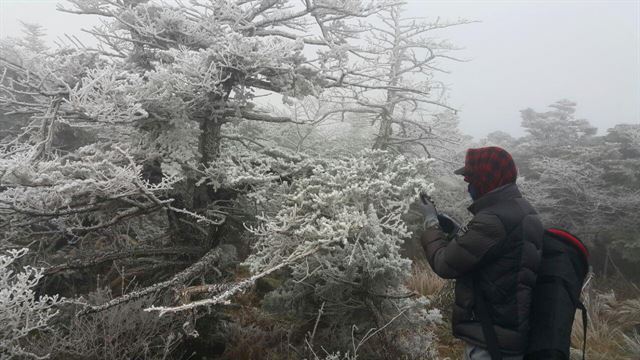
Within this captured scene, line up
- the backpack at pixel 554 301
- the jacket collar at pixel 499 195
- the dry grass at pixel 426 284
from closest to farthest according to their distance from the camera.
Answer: the backpack at pixel 554 301, the jacket collar at pixel 499 195, the dry grass at pixel 426 284

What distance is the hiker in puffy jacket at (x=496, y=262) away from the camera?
86.4 inches

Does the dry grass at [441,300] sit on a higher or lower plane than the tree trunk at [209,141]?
lower

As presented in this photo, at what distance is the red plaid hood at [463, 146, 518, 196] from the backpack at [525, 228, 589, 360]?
1.42 feet

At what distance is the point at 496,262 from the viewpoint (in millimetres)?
2268

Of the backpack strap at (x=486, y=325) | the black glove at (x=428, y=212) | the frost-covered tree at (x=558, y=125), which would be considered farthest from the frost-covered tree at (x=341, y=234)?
the frost-covered tree at (x=558, y=125)

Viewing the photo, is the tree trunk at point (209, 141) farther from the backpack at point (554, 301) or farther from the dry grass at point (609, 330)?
the dry grass at point (609, 330)

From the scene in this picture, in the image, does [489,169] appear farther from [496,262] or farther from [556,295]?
[556,295]

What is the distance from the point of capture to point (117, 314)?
3418mm

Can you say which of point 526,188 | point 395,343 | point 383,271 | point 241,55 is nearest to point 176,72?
point 241,55

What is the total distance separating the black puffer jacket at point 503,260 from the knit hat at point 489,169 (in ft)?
0.23

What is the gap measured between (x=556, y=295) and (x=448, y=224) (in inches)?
31.5

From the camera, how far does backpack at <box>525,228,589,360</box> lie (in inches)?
85.6

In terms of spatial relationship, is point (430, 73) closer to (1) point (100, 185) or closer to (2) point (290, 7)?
(2) point (290, 7)

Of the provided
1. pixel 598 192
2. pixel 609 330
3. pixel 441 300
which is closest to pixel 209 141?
pixel 441 300
